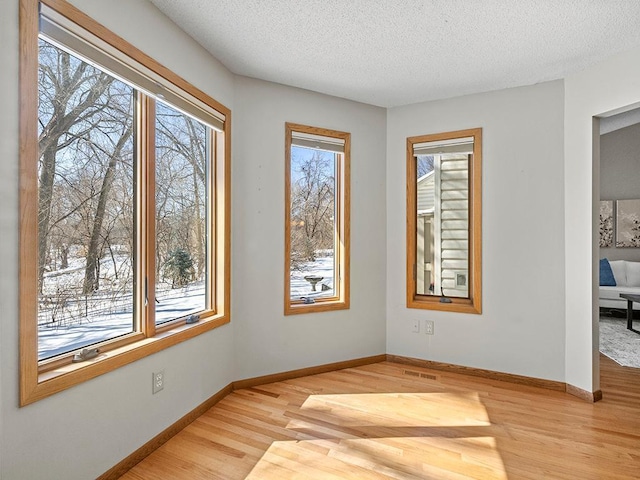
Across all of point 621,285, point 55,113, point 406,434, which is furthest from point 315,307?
point 621,285

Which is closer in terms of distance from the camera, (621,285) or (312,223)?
(312,223)

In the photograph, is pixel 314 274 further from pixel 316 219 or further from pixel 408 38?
pixel 408 38

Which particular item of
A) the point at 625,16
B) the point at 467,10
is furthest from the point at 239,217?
the point at 625,16

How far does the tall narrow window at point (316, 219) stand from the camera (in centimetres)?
319

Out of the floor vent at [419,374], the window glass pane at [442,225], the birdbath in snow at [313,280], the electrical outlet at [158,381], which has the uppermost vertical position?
the window glass pane at [442,225]

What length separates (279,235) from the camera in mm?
3086

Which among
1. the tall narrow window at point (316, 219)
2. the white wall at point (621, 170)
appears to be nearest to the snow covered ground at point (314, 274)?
the tall narrow window at point (316, 219)

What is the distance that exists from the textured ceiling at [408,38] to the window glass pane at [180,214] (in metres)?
0.60

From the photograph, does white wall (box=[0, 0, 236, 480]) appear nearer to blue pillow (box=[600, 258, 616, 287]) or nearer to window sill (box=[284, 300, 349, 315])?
window sill (box=[284, 300, 349, 315])

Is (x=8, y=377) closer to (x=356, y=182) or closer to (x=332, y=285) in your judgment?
(x=332, y=285)

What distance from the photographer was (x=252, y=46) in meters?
2.46

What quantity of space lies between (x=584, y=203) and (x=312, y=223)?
7.01 ft

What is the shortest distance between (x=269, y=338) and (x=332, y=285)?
0.78 meters

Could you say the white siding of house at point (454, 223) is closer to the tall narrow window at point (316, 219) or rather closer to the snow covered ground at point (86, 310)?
the tall narrow window at point (316, 219)
